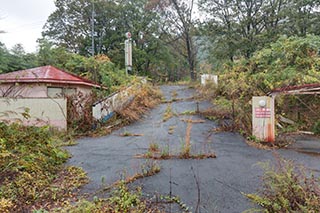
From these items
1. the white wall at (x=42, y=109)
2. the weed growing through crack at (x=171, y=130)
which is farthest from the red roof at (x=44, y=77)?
the weed growing through crack at (x=171, y=130)

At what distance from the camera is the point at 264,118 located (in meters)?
6.32

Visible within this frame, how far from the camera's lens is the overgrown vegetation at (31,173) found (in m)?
3.25

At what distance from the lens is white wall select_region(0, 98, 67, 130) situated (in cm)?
793

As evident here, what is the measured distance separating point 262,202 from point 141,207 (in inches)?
60.1

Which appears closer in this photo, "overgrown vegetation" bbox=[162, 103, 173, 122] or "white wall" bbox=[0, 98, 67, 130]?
"white wall" bbox=[0, 98, 67, 130]

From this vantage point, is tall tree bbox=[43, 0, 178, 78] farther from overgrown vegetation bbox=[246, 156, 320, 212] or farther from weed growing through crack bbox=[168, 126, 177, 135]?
overgrown vegetation bbox=[246, 156, 320, 212]

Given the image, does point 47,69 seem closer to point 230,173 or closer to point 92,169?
point 92,169

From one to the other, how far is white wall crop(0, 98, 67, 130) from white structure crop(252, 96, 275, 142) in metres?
6.29

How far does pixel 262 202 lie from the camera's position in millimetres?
2797

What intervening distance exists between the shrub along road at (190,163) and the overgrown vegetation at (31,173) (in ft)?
1.14

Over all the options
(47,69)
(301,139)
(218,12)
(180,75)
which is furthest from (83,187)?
(180,75)

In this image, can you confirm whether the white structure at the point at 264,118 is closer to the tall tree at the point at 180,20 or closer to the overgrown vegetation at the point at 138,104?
the overgrown vegetation at the point at 138,104

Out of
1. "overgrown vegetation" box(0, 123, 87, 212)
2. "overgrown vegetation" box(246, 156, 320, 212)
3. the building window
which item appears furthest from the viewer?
the building window

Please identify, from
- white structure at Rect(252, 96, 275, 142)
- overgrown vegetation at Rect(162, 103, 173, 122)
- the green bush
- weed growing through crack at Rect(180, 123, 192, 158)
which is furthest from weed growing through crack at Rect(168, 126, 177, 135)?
the green bush
